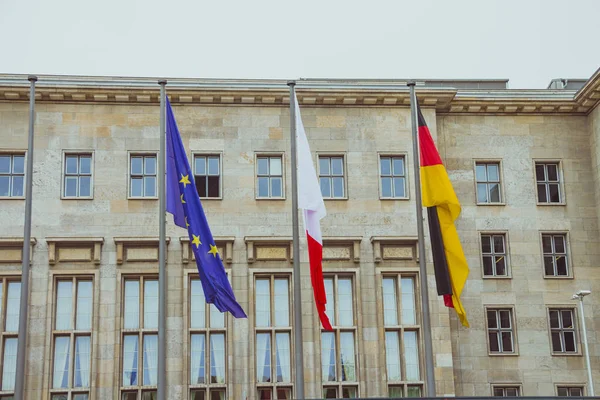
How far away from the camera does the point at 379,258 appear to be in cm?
3619

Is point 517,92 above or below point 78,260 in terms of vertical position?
above

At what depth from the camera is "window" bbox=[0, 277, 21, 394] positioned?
34000 millimetres

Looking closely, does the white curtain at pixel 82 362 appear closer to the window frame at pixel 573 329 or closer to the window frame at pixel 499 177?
the window frame at pixel 499 177

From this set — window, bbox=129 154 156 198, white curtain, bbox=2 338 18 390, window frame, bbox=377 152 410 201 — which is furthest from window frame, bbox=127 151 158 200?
window frame, bbox=377 152 410 201

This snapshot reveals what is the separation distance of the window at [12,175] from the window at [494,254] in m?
17.3

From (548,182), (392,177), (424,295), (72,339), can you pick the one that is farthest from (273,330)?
(548,182)

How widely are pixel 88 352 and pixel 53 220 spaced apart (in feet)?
16.0

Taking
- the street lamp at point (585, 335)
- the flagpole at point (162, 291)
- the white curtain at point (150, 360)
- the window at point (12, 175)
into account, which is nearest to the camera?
the flagpole at point (162, 291)

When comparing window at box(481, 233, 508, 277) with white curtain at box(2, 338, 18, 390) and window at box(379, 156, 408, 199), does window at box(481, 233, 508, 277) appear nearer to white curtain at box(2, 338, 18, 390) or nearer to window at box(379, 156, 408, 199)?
window at box(379, 156, 408, 199)

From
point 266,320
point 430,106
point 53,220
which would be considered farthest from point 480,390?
point 53,220

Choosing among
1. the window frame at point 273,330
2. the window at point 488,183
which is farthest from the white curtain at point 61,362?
the window at point 488,183

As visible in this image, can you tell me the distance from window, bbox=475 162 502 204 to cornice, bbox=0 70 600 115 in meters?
2.24

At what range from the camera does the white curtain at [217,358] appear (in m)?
34.8

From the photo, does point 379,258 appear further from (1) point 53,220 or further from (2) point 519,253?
(1) point 53,220
